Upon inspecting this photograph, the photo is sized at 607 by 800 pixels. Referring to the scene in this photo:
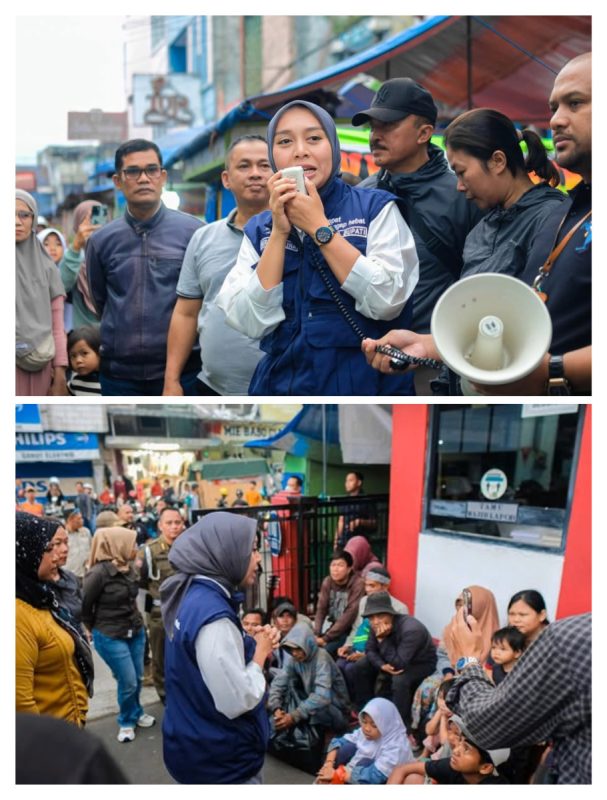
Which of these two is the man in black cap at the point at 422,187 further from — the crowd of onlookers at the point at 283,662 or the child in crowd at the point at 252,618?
Answer: the child in crowd at the point at 252,618

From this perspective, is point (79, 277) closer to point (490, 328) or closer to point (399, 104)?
point (399, 104)

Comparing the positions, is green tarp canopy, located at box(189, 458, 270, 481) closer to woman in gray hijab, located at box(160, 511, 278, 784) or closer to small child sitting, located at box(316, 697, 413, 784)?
small child sitting, located at box(316, 697, 413, 784)

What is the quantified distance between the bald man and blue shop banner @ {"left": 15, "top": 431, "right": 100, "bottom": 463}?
4.51 m

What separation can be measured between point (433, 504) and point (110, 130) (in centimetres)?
376

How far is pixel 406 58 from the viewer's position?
3.71 m

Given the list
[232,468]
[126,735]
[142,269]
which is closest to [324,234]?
[142,269]

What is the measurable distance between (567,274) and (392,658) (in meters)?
1.58

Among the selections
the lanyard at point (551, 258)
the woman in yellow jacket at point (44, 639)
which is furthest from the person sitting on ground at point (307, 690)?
the lanyard at point (551, 258)

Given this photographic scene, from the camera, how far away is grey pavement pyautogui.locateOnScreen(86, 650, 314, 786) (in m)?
2.27

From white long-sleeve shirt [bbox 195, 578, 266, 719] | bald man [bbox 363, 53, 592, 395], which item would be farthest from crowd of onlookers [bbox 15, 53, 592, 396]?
white long-sleeve shirt [bbox 195, 578, 266, 719]

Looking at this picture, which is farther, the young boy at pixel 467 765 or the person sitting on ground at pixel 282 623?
the person sitting on ground at pixel 282 623

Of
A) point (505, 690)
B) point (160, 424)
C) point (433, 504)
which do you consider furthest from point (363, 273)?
point (160, 424)

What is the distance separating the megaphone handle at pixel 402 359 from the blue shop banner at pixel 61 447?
14.5ft

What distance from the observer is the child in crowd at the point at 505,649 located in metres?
2.03
